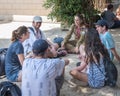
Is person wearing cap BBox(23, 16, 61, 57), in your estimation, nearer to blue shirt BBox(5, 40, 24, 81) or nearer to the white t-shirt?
blue shirt BBox(5, 40, 24, 81)

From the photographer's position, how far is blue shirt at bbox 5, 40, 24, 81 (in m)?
5.38

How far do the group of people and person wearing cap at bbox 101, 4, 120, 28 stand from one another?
3.21m

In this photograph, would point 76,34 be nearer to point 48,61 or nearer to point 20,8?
point 48,61

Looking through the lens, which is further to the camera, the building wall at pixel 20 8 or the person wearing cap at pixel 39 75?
the building wall at pixel 20 8

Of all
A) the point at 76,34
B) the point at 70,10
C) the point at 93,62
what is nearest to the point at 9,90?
the point at 93,62

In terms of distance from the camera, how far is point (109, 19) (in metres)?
10.9

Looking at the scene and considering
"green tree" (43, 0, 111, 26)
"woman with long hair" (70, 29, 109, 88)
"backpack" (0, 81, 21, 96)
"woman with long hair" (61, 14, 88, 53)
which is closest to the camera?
"backpack" (0, 81, 21, 96)

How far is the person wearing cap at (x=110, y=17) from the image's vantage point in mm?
10866

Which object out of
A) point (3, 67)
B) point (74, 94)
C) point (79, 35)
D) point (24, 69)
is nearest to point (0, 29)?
point (79, 35)

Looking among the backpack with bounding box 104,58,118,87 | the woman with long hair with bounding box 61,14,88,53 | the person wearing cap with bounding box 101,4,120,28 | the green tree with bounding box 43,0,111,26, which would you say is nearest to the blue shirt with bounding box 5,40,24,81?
the backpack with bounding box 104,58,118,87

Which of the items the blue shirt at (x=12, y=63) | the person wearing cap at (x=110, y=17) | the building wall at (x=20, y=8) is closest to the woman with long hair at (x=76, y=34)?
the blue shirt at (x=12, y=63)

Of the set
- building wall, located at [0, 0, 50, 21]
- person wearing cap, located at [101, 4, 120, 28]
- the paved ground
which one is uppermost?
building wall, located at [0, 0, 50, 21]

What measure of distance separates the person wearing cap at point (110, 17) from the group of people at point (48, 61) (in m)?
3.21

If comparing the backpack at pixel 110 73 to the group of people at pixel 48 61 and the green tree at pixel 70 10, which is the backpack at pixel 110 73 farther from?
the green tree at pixel 70 10
